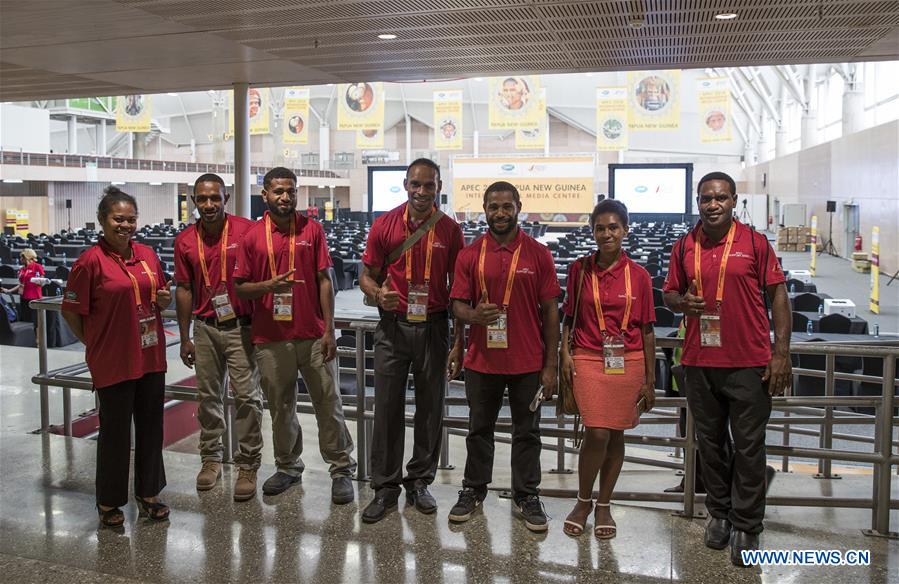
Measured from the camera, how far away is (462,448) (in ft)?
23.7

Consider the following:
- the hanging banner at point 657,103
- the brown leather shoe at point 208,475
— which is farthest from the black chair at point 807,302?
the hanging banner at point 657,103

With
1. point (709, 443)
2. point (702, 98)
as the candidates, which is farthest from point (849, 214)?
point (709, 443)

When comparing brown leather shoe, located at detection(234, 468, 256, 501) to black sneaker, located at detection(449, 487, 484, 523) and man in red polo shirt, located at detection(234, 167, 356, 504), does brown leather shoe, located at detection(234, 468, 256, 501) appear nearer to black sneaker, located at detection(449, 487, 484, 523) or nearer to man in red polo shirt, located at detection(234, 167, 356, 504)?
man in red polo shirt, located at detection(234, 167, 356, 504)

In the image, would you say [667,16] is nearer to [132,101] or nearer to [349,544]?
[349,544]

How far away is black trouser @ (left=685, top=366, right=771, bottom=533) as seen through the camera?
3217 mm

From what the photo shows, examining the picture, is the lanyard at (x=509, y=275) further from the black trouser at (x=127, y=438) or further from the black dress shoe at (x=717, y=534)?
the black trouser at (x=127, y=438)

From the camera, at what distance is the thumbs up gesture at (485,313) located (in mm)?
3395

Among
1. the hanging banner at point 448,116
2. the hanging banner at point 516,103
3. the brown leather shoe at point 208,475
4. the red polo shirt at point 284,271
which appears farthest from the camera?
the hanging banner at point 448,116

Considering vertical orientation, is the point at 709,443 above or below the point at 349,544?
above

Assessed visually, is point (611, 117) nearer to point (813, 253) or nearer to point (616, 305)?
point (813, 253)

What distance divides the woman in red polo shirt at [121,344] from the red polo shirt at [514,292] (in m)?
1.42

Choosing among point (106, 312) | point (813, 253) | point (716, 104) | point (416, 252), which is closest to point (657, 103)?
point (716, 104)

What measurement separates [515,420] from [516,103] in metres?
16.8

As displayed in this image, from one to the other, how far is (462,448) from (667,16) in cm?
405
